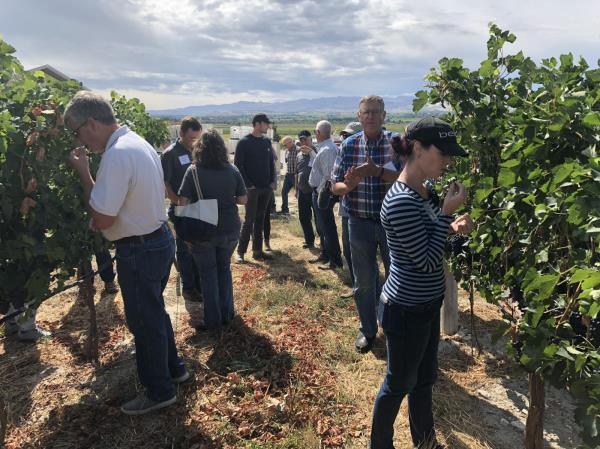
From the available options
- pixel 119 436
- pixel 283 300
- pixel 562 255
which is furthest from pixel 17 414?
pixel 562 255

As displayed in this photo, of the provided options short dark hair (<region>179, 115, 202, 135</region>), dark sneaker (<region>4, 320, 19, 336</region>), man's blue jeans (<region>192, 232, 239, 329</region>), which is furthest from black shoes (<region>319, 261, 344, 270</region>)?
dark sneaker (<region>4, 320, 19, 336</region>)

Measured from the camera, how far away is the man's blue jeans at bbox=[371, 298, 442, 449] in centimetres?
238

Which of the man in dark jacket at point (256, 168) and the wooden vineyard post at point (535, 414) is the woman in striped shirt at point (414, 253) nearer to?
the wooden vineyard post at point (535, 414)

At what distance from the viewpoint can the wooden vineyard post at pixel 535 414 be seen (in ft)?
8.64

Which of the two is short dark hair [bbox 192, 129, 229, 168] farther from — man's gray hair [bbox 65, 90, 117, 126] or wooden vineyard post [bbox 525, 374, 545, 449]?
wooden vineyard post [bbox 525, 374, 545, 449]

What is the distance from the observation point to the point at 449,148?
222 cm

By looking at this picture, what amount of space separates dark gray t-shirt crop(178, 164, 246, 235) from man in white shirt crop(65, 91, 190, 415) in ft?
3.90

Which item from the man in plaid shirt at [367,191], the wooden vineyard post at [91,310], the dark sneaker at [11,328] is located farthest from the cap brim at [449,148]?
the dark sneaker at [11,328]

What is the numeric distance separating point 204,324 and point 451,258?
8.58 ft

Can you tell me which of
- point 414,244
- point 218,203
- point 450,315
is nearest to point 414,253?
point 414,244

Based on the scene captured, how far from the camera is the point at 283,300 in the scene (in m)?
5.54

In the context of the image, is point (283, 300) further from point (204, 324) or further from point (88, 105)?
point (88, 105)

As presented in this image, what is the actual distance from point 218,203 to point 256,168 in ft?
8.56

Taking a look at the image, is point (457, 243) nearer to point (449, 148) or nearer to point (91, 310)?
point (449, 148)
